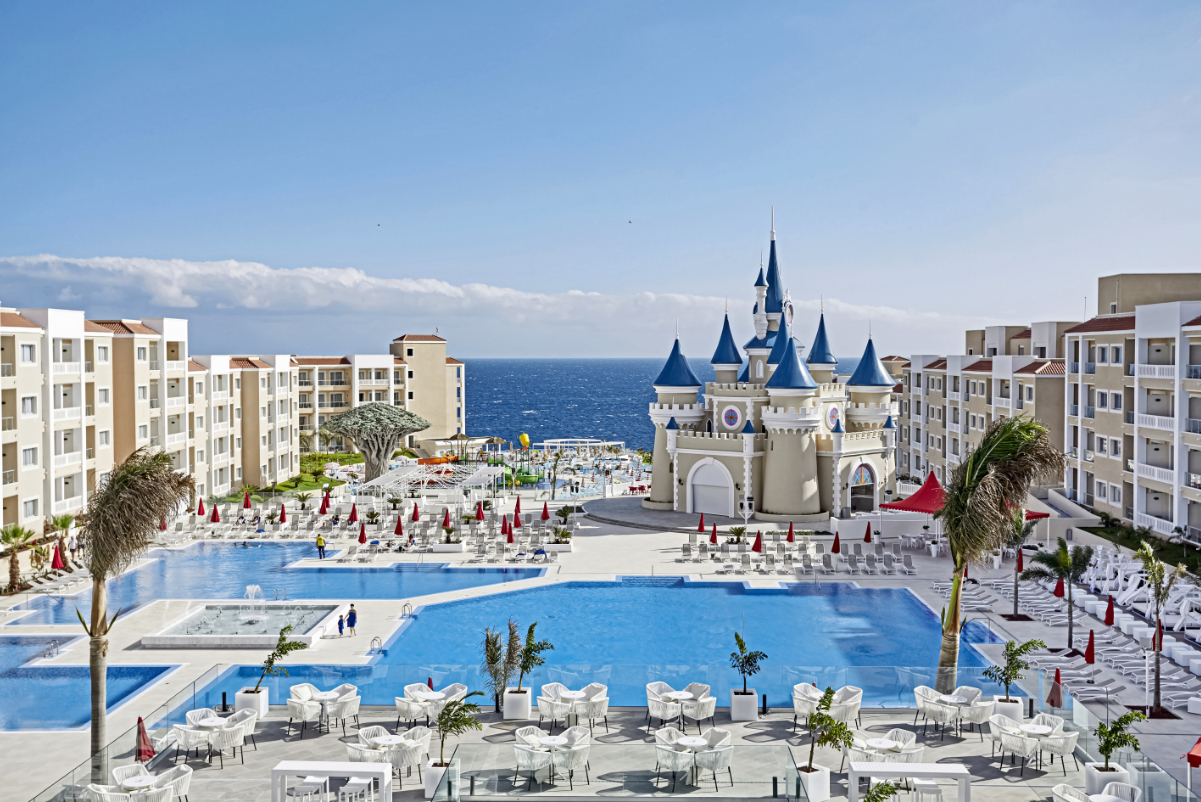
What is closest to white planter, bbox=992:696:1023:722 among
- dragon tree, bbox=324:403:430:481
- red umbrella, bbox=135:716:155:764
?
red umbrella, bbox=135:716:155:764

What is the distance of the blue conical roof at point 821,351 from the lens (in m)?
45.8

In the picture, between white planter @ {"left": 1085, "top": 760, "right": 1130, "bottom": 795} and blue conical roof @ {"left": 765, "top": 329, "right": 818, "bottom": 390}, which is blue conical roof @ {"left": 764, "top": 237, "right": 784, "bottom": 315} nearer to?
blue conical roof @ {"left": 765, "top": 329, "right": 818, "bottom": 390}

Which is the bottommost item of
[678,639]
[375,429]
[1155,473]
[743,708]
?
[678,639]

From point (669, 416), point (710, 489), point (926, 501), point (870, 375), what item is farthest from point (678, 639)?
point (870, 375)

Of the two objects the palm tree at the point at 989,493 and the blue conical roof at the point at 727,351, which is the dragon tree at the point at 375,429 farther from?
the palm tree at the point at 989,493

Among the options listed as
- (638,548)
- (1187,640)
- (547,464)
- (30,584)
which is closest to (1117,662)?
(1187,640)

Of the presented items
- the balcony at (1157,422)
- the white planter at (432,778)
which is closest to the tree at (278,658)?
the white planter at (432,778)

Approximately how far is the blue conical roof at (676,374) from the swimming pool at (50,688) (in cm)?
2801

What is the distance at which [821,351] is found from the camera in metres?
46.0

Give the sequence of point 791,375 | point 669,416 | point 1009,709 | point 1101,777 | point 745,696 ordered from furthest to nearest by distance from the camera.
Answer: point 669,416
point 791,375
point 745,696
point 1009,709
point 1101,777

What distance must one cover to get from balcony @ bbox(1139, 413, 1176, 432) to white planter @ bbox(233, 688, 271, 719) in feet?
106

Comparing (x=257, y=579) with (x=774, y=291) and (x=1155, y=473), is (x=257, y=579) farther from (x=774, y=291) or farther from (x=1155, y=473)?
(x=1155, y=473)

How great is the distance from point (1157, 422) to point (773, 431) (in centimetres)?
1468

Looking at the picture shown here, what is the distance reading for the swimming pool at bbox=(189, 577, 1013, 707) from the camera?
18953 mm
